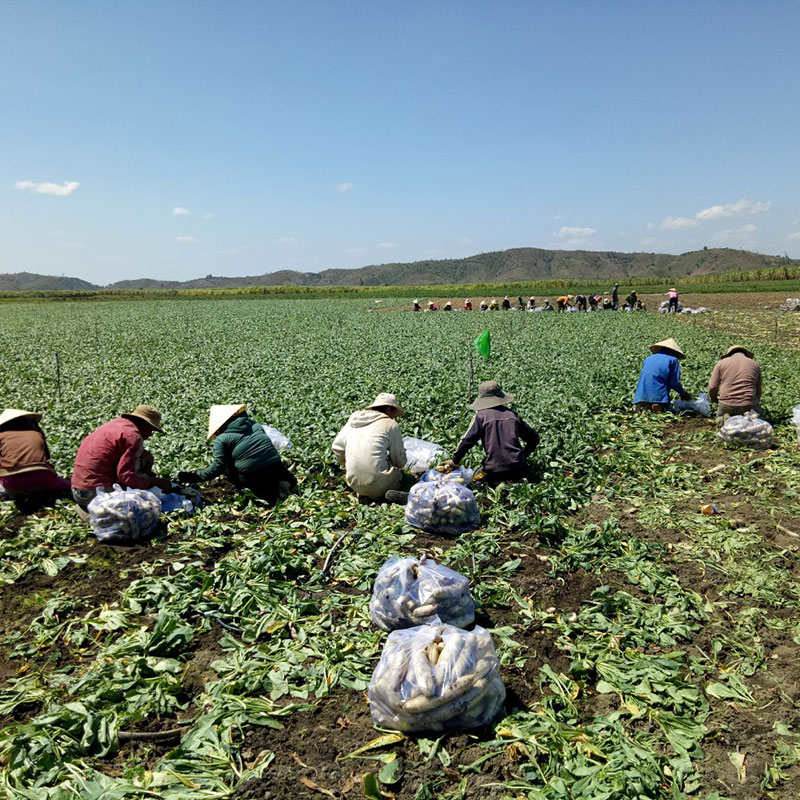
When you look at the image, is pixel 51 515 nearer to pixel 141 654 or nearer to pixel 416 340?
pixel 141 654

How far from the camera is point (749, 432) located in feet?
28.4

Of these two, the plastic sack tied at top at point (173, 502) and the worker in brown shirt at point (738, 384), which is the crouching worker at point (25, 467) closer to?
the plastic sack tied at top at point (173, 502)

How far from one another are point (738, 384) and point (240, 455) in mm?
7900

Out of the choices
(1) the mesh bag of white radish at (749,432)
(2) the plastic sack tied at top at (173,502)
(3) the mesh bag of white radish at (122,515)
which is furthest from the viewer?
(1) the mesh bag of white radish at (749,432)

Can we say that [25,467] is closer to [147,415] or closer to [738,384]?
[147,415]

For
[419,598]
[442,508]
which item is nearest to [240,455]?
[442,508]

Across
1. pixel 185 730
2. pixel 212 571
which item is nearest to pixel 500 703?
pixel 185 730

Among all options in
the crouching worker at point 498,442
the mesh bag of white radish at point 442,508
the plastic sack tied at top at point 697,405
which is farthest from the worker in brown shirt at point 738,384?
the mesh bag of white radish at point 442,508

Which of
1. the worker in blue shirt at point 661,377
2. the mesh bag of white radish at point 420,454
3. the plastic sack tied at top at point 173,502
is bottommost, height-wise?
the plastic sack tied at top at point 173,502

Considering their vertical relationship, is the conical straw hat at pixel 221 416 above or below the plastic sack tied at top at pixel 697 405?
above

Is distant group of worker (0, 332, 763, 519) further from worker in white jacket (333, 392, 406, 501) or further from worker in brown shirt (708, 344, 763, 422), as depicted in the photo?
worker in brown shirt (708, 344, 763, 422)

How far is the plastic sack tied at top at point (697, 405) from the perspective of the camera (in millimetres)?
10461

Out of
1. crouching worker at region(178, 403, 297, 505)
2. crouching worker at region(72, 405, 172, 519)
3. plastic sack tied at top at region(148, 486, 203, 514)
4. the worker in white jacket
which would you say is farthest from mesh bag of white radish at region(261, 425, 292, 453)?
crouching worker at region(72, 405, 172, 519)

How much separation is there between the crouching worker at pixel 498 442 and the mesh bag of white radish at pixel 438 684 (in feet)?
12.1
